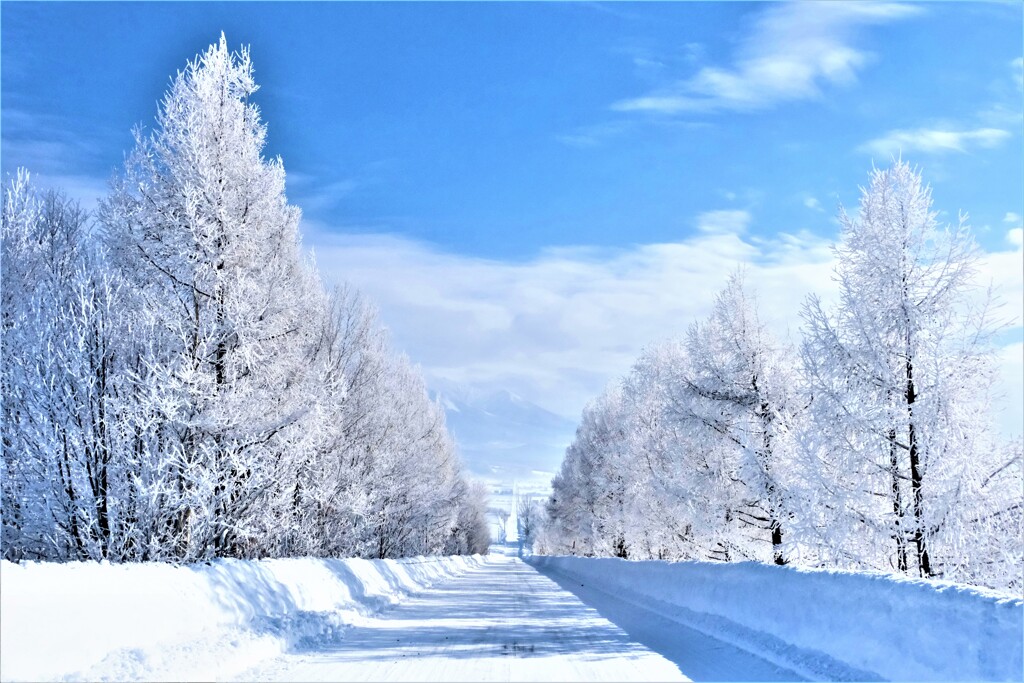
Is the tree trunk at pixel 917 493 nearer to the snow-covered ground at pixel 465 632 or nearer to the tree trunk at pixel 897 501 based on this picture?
the tree trunk at pixel 897 501

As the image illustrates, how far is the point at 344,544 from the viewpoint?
99.0 ft

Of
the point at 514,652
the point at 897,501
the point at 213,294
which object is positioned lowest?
the point at 514,652

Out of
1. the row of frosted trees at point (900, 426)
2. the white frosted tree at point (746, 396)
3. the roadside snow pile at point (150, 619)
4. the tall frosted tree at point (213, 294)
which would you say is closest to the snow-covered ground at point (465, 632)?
the roadside snow pile at point (150, 619)

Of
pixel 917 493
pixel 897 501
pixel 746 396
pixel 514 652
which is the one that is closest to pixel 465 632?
pixel 514 652

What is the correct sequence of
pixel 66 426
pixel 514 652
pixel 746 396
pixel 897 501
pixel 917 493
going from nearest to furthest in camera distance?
pixel 514 652
pixel 66 426
pixel 917 493
pixel 897 501
pixel 746 396

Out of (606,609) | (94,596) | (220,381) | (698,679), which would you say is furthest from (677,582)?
(94,596)

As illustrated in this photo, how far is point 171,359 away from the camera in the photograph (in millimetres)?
13398

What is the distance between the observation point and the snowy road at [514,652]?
9461 millimetres

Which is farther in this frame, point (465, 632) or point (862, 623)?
point (465, 632)

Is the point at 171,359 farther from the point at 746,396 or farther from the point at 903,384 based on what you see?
the point at 746,396

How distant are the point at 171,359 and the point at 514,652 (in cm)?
724

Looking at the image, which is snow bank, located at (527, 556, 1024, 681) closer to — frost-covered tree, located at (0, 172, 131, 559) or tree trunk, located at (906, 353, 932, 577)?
tree trunk, located at (906, 353, 932, 577)

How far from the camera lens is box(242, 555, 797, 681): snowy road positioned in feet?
31.0

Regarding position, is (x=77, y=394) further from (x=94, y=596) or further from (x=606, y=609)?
(x=606, y=609)
